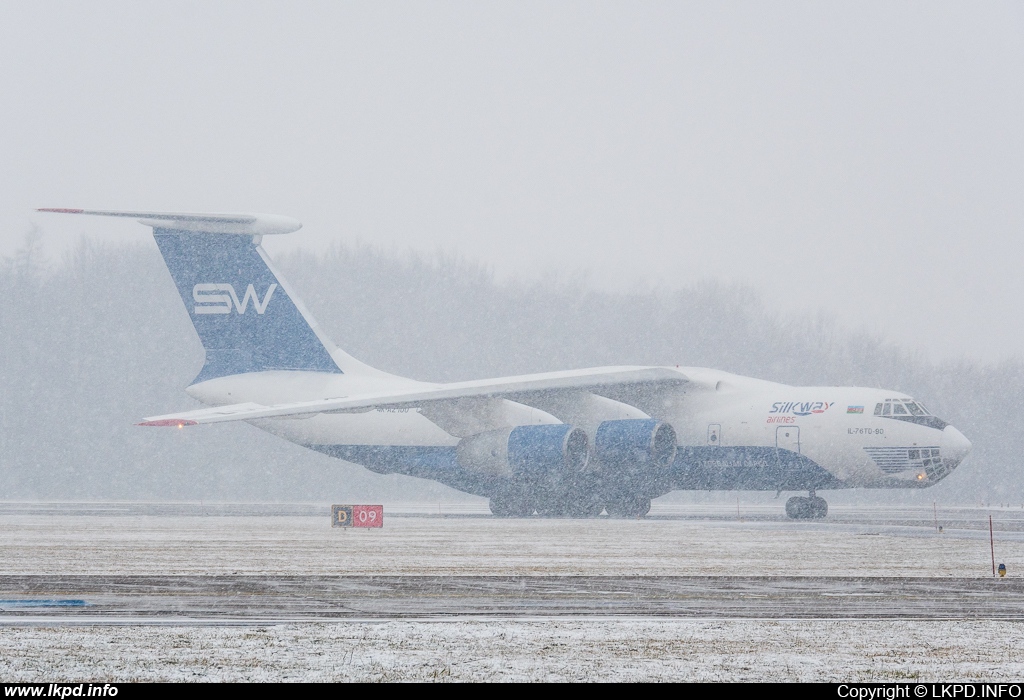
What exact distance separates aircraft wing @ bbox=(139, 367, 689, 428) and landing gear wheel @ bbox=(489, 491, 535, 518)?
7.32 ft

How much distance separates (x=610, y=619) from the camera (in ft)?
30.5

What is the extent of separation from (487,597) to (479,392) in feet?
57.2

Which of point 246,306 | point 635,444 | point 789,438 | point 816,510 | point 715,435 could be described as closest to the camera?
point 635,444

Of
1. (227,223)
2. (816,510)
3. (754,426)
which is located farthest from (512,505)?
(227,223)

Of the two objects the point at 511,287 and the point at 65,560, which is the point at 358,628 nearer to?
the point at 65,560

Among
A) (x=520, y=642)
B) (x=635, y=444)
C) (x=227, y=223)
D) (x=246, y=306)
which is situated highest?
(x=227, y=223)

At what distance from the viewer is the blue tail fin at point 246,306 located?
32219 millimetres

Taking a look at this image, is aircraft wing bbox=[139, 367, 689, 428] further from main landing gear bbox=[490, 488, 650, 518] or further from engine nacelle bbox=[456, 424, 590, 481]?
main landing gear bbox=[490, 488, 650, 518]

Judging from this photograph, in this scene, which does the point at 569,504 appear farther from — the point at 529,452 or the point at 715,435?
the point at 715,435

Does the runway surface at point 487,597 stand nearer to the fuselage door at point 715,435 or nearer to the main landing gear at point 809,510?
the fuselage door at point 715,435

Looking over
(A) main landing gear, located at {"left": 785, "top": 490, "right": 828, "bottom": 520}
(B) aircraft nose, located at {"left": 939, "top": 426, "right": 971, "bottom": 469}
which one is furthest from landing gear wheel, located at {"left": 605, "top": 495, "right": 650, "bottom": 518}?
(B) aircraft nose, located at {"left": 939, "top": 426, "right": 971, "bottom": 469}

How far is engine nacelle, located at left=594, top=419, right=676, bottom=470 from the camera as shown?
90.7 ft

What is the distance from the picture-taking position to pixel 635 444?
27688mm

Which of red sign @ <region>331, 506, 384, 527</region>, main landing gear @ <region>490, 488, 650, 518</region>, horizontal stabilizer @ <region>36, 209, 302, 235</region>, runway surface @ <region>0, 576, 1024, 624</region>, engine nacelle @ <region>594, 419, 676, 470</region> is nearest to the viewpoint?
runway surface @ <region>0, 576, 1024, 624</region>
